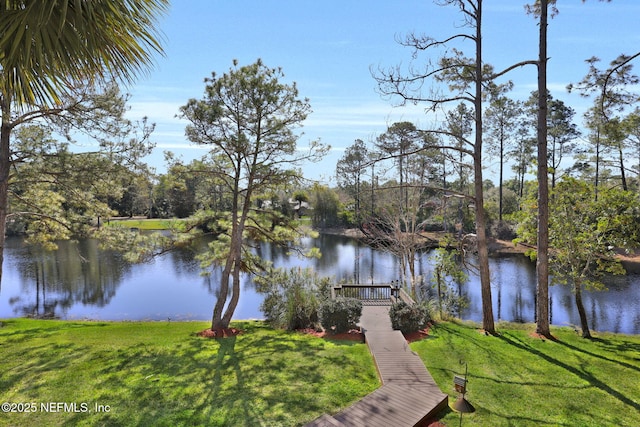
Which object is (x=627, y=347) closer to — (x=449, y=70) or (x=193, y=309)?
(x=449, y=70)

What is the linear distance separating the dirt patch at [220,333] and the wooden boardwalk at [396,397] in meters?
4.30

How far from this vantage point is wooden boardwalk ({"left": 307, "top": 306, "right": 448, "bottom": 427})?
19.0ft

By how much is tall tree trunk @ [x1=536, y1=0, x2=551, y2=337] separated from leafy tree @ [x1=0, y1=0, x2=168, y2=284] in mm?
9681

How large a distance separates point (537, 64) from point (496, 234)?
27.3m

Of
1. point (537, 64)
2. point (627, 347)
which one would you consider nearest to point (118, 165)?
point (537, 64)

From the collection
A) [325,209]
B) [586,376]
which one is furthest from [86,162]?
[325,209]

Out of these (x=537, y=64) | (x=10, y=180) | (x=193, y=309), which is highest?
(x=537, y=64)

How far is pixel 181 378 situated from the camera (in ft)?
24.5

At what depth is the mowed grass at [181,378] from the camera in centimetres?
600

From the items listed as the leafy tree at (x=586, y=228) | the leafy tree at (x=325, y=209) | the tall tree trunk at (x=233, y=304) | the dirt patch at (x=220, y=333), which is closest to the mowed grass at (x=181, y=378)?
the dirt patch at (x=220, y=333)

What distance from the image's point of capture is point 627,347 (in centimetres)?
937

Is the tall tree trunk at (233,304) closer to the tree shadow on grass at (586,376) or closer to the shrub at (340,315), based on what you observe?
the shrub at (340,315)

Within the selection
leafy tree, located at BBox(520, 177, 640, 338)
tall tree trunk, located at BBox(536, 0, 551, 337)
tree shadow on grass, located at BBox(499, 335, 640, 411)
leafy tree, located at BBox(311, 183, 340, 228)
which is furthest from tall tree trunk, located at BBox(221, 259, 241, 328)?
leafy tree, located at BBox(311, 183, 340, 228)

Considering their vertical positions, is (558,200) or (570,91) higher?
(570,91)
